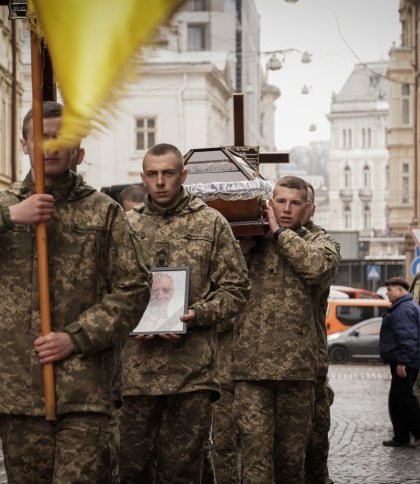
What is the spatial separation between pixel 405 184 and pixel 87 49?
6245cm

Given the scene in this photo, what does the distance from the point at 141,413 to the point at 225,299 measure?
0.67 m

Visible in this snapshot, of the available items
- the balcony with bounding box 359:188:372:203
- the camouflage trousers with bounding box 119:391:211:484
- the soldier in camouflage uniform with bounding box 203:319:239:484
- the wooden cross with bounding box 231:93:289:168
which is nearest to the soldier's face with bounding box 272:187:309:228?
the soldier in camouflage uniform with bounding box 203:319:239:484

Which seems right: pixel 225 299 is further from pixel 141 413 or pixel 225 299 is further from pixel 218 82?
pixel 218 82

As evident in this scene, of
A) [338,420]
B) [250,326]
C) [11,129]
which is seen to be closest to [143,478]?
[250,326]

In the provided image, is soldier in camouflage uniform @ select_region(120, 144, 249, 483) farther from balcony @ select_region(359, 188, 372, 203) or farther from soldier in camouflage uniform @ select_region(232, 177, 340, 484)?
balcony @ select_region(359, 188, 372, 203)

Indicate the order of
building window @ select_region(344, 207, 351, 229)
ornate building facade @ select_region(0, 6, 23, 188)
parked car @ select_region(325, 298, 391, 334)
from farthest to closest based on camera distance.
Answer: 1. building window @ select_region(344, 207, 351, 229)
2. parked car @ select_region(325, 298, 391, 334)
3. ornate building facade @ select_region(0, 6, 23, 188)

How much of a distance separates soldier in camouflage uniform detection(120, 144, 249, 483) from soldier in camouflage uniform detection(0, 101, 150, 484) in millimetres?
1311

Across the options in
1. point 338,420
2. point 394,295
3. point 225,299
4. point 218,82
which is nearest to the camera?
point 225,299

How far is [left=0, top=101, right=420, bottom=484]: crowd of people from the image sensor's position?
5.34m

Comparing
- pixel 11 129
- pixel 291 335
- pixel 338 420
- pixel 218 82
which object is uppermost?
pixel 218 82

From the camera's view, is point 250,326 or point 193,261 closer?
point 193,261

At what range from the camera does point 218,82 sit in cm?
6744

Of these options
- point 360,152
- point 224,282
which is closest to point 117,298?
point 224,282

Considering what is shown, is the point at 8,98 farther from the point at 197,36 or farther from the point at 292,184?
the point at 197,36
